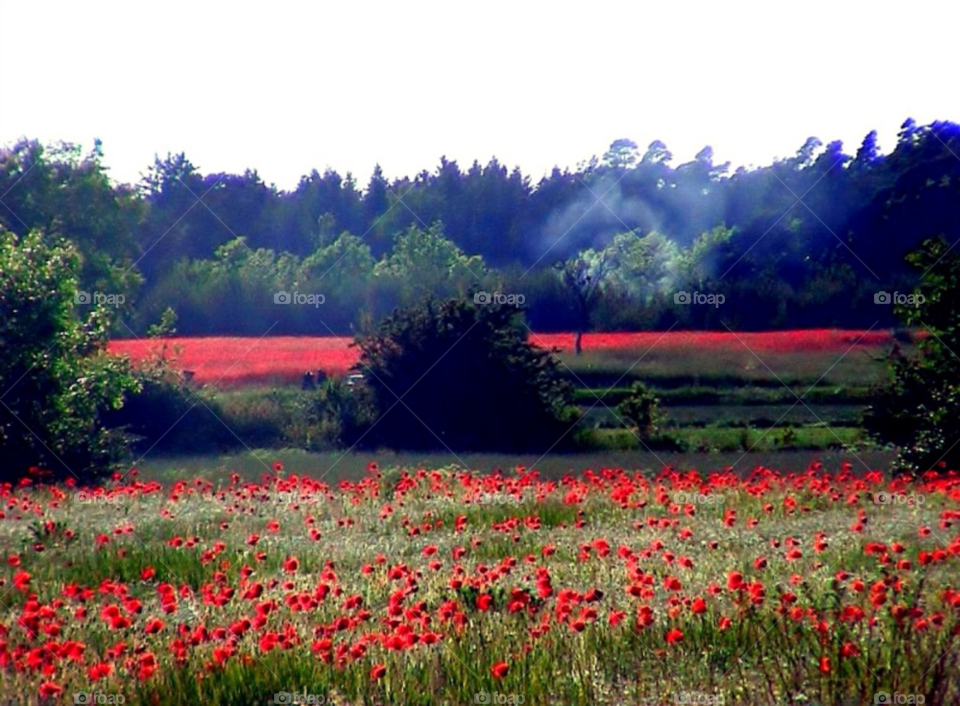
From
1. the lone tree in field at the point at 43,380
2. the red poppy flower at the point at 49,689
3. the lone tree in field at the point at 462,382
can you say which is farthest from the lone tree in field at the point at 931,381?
the lone tree in field at the point at 43,380

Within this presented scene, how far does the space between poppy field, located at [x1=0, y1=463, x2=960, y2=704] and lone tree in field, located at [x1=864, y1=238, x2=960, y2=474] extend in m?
4.15

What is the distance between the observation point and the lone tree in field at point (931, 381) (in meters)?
13.8

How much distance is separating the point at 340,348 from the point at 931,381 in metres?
13.5

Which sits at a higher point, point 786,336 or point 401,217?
point 401,217

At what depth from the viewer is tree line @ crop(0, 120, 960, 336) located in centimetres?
2639

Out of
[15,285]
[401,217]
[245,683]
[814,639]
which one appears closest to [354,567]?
[245,683]

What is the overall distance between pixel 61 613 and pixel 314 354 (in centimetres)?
1828

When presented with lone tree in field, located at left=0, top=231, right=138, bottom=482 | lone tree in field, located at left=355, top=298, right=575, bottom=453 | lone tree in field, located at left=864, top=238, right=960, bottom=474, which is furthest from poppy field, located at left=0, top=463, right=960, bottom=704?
lone tree in field, located at left=355, top=298, right=575, bottom=453

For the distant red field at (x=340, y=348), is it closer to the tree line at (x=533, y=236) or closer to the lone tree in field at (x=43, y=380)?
the tree line at (x=533, y=236)

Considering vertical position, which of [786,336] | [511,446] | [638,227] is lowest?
[511,446]

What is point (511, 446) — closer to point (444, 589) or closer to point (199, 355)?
point (199, 355)

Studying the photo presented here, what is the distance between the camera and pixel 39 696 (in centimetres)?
516

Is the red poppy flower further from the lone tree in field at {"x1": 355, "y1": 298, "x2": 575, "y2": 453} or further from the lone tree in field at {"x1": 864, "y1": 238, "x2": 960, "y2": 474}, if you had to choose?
the lone tree in field at {"x1": 355, "y1": 298, "x2": 575, "y2": 453}

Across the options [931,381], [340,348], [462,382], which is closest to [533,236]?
[340,348]
